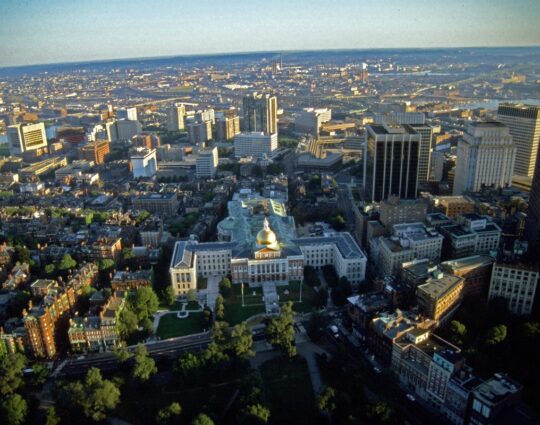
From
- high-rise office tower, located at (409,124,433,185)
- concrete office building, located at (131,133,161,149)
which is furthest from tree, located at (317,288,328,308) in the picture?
concrete office building, located at (131,133,161,149)

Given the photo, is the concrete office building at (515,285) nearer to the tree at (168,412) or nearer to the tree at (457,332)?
the tree at (457,332)

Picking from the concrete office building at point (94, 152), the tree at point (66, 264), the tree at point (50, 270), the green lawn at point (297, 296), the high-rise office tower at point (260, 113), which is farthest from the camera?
the high-rise office tower at point (260, 113)

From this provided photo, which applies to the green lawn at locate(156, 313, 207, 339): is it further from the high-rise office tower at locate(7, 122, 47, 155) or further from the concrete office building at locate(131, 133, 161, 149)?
the high-rise office tower at locate(7, 122, 47, 155)

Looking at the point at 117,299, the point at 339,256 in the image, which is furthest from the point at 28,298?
the point at 339,256

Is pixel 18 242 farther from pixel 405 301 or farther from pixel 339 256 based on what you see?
pixel 405 301

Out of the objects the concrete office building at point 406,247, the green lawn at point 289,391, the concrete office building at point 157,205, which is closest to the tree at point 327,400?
the green lawn at point 289,391

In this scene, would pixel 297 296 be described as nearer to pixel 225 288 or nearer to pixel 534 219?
pixel 225 288
